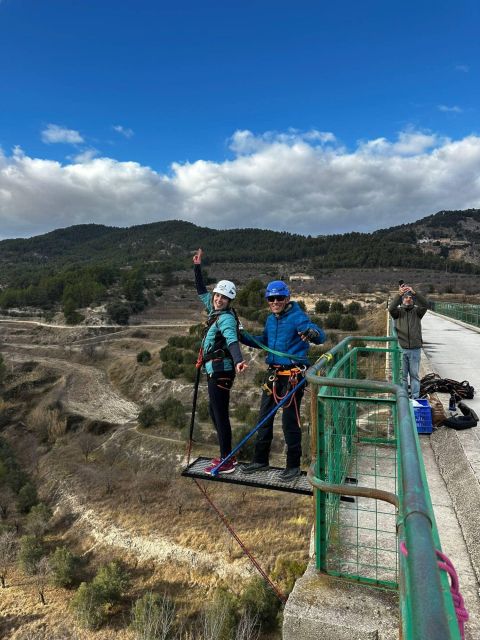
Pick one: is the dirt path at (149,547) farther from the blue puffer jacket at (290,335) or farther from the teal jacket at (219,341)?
the blue puffer jacket at (290,335)

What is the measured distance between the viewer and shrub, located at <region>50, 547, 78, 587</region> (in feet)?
49.2

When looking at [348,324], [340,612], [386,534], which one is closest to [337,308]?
[348,324]

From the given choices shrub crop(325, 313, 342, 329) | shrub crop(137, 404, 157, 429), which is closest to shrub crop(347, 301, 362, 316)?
shrub crop(325, 313, 342, 329)

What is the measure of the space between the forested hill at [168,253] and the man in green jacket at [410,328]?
56.2 meters

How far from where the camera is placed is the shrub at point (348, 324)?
116 ft

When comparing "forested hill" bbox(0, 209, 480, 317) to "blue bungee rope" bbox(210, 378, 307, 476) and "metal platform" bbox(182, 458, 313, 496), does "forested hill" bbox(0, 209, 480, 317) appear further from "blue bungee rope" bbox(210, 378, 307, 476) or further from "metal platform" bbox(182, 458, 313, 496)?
"blue bungee rope" bbox(210, 378, 307, 476)

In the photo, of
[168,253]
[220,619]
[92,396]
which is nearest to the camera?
[220,619]

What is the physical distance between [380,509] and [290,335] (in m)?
2.18

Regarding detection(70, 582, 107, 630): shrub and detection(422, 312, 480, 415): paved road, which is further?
detection(70, 582, 107, 630): shrub

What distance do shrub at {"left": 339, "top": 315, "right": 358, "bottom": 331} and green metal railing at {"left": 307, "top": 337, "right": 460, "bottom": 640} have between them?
29.0 m

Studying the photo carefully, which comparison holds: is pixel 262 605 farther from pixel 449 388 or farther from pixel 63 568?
pixel 449 388

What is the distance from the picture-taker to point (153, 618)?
12078 millimetres

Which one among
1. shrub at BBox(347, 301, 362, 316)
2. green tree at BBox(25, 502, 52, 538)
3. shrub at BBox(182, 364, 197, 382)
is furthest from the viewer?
shrub at BBox(347, 301, 362, 316)

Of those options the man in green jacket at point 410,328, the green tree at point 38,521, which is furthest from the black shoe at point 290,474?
the green tree at point 38,521
